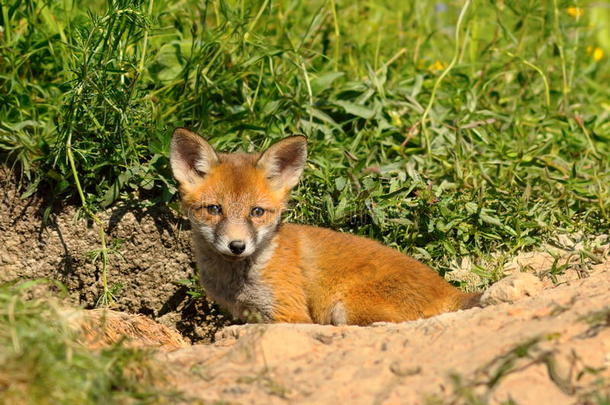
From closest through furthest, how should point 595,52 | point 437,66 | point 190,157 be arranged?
point 190,157 < point 437,66 < point 595,52

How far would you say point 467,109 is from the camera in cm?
637

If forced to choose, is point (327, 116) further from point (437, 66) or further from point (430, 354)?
point (430, 354)

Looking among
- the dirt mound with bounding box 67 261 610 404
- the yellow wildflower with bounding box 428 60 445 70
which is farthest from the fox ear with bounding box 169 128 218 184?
the yellow wildflower with bounding box 428 60 445 70

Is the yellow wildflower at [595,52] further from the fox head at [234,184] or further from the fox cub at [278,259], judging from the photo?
the fox head at [234,184]

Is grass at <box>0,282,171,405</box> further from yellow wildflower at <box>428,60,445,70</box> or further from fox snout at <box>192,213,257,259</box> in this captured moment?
yellow wildflower at <box>428,60,445,70</box>

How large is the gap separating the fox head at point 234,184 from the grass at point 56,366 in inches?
58.5

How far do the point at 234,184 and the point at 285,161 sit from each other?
1.25 feet

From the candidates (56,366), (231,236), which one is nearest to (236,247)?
(231,236)

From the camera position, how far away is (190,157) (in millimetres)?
5086

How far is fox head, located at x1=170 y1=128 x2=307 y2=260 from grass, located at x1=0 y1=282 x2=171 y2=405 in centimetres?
149

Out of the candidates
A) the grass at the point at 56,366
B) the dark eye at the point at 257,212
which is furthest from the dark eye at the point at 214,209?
the grass at the point at 56,366

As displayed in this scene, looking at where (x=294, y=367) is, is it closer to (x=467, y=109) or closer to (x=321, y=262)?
(x=321, y=262)

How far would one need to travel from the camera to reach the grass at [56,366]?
3018 mm

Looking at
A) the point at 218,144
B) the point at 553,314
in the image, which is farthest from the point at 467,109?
the point at 553,314
